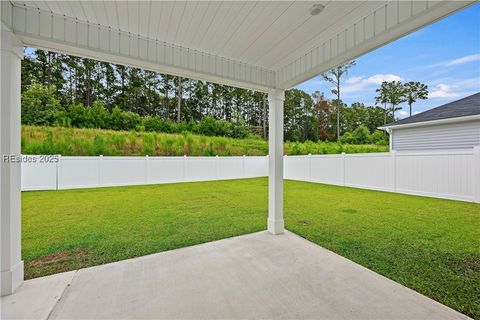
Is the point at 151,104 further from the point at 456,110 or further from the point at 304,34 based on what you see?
the point at 456,110

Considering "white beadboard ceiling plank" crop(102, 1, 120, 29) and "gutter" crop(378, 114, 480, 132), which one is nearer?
"white beadboard ceiling plank" crop(102, 1, 120, 29)

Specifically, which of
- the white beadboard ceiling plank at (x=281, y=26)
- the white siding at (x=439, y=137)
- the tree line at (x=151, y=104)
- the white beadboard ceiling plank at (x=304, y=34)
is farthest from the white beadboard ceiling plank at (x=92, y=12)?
the tree line at (x=151, y=104)

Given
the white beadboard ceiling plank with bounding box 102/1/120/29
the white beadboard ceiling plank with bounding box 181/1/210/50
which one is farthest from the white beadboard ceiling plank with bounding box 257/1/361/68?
the white beadboard ceiling plank with bounding box 102/1/120/29

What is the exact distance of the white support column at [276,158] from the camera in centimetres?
348

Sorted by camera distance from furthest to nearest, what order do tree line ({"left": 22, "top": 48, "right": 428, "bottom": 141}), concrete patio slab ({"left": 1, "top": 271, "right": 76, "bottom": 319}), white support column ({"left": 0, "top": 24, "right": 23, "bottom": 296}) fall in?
tree line ({"left": 22, "top": 48, "right": 428, "bottom": 141}) → white support column ({"left": 0, "top": 24, "right": 23, "bottom": 296}) → concrete patio slab ({"left": 1, "top": 271, "right": 76, "bottom": 319})

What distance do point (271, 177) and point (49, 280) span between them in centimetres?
294

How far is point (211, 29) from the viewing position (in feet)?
7.43

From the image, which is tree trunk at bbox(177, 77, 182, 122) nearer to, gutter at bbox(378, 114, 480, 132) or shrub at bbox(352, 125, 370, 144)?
gutter at bbox(378, 114, 480, 132)

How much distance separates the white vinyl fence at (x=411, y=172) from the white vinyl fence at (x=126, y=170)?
429 centimetres

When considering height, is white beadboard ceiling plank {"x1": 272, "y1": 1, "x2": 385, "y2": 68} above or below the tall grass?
above

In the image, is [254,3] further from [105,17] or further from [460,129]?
[460,129]

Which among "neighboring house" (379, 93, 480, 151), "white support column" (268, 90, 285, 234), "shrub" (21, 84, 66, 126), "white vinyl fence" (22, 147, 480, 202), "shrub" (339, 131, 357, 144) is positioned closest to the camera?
"white support column" (268, 90, 285, 234)

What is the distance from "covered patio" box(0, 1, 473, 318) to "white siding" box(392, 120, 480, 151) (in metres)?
7.40

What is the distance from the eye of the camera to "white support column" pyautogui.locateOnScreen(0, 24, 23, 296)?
1856 millimetres
